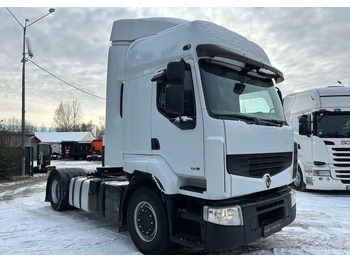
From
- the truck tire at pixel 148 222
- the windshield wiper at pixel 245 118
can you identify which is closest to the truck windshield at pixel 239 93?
the windshield wiper at pixel 245 118

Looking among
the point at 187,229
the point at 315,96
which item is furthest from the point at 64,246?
the point at 315,96

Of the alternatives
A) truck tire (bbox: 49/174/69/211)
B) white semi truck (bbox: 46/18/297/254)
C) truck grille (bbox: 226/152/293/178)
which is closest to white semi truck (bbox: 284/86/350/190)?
white semi truck (bbox: 46/18/297/254)

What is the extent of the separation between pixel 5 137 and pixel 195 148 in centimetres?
1602

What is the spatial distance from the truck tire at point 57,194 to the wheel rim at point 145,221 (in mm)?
3521

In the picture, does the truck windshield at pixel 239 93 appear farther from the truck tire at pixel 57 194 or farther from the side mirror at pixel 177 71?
the truck tire at pixel 57 194

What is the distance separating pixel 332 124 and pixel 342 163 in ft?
4.22

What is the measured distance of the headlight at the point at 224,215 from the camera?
373 cm

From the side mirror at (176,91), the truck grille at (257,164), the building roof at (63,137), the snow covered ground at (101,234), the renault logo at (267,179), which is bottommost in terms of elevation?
the snow covered ground at (101,234)

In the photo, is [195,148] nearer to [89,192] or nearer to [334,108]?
[89,192]

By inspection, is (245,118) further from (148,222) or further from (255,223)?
(148,222)

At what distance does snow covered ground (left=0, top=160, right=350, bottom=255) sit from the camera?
16.0 feet

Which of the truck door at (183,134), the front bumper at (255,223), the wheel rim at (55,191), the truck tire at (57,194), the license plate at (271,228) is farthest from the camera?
the wheel rim at (55,191)

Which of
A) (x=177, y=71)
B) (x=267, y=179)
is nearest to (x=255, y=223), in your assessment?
(x=267, y=179)

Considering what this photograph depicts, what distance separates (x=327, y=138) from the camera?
31.9 ft
